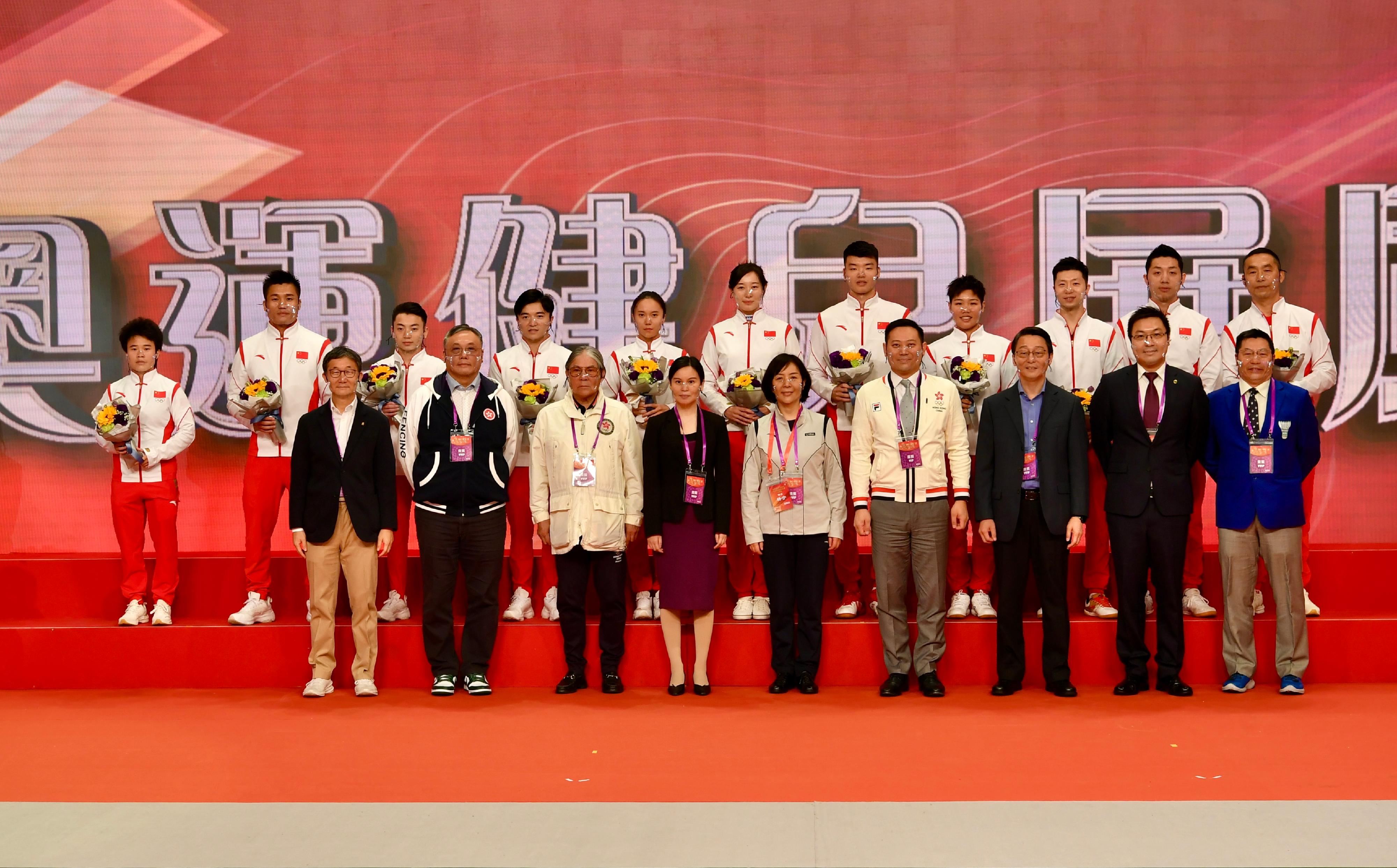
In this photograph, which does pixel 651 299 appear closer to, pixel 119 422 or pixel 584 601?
pixel 584 601

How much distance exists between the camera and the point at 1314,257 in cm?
632

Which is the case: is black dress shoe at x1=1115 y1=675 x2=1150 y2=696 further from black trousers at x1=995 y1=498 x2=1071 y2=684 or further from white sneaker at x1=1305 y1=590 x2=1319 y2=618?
white sneaker at x1=1305 y1=590 x2=1319 y2=618

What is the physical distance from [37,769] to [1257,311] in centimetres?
517

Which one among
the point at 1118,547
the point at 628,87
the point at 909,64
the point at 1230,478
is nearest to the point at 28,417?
the point at 628,87

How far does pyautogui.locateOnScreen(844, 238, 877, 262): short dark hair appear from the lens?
515 cm

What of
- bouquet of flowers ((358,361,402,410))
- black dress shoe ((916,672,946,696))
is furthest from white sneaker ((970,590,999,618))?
bouquet of flowers ((358,361,402,410))

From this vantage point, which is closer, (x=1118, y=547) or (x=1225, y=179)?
(x=1118, y=547)

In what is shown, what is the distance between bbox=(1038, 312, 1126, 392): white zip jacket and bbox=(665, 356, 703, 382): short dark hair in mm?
1520

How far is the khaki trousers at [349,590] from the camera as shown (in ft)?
15.4

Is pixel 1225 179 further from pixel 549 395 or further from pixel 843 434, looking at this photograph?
pixel 549 395

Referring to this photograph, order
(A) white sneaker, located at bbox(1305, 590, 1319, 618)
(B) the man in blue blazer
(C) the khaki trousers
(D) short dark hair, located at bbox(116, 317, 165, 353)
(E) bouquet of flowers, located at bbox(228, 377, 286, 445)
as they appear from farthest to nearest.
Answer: (D) short dark hair, located at bbox(116, 317, 165, 353) → (E) bouquet of flowers, located at bbox(228, 377, 286, 445) → (A) white sneaker, located at bbox(1305, 590, 1319, 618) → (C) the khaki trousers → (B) the man in blue blazer

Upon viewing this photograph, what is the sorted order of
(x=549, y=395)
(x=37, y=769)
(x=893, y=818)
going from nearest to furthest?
(x=893, y=818) → (x=37, y=769) → (x=549, y=395)

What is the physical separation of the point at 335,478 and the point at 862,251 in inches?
98.9

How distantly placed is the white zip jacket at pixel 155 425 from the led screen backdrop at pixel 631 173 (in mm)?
1379
